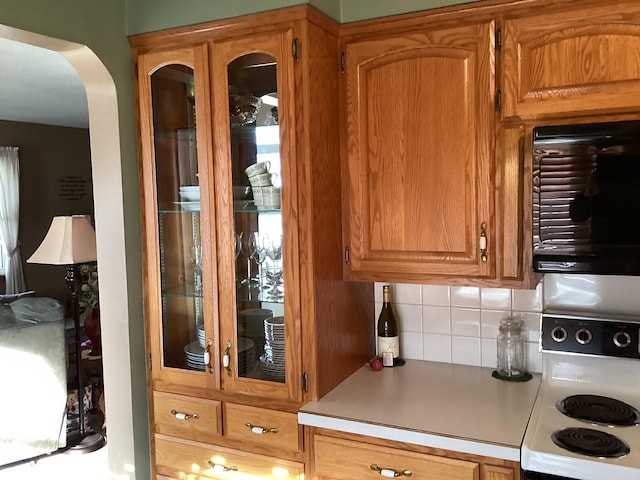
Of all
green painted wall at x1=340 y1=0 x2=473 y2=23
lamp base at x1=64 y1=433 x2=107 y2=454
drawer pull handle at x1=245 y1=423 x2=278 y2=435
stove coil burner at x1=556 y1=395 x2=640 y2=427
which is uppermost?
green painted wall at x1=340 y1=0 x2=473 y2=23

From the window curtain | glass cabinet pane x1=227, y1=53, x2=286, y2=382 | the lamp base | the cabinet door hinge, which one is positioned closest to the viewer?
the cabinet door hinge

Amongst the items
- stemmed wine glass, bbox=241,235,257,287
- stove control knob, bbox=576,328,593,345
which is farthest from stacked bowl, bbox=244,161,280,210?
stove control knob, bbox=576,328,593,345

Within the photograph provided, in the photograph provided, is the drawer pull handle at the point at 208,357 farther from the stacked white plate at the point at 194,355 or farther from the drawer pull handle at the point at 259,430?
the drawer pull handle at the point at 259,430

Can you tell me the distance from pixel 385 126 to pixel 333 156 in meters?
0.20

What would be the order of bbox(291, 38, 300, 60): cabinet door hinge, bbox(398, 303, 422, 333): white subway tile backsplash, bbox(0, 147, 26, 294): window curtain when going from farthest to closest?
1. bbox(0, 147, 26, 294): window curtain
2. bbox(398, 303, 422, 333): white subway tile backsplash
3. bbox(291, 38, 300, 60): cabinet door hinge

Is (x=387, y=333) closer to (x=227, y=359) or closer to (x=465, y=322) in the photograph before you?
(x=465, y=322)

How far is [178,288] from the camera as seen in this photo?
2172 mm

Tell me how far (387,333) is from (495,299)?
0.42 meters

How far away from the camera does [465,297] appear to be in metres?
2.19

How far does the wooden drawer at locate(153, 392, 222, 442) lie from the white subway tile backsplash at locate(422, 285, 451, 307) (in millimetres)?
870

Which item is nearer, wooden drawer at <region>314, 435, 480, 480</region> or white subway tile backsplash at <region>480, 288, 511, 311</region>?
wooden drawer at <region>314, 435, 480, 480</region>

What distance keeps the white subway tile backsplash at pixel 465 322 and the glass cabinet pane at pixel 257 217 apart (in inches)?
26.9

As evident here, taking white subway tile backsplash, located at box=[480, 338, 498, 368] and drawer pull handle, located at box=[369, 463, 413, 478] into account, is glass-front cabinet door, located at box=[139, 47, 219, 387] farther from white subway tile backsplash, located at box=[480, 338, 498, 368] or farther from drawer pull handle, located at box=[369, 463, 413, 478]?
white subway tile backsplash, located at box=[480, 338, 498, 368]

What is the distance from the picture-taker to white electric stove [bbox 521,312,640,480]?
147 centimetres
